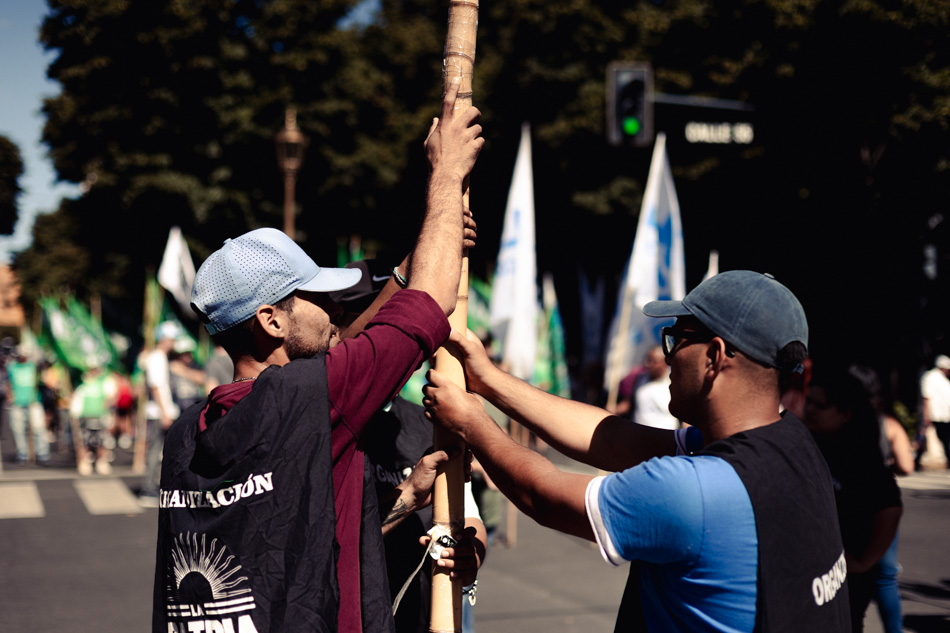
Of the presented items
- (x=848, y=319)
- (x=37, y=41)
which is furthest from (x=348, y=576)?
(x=37, y=41)

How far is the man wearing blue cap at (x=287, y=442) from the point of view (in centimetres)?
190

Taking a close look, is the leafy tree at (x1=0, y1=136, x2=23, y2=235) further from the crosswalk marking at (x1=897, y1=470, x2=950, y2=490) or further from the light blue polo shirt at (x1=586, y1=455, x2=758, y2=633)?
the crosswalk marking at (x1=897, y1=470, x2=950, y2=490)

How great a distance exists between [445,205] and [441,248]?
11cm

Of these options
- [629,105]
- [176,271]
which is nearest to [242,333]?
[629,105]

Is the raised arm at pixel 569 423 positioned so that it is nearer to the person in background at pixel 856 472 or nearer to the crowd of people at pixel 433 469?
the crowd of people at pixel 433 469

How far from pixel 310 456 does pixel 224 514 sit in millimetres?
215

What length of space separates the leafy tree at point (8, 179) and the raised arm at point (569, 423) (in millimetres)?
2940

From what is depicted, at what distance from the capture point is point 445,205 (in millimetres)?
2105

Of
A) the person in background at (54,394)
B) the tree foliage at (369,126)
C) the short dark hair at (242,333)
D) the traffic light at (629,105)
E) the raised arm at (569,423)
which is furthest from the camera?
the tree foliage at (369,126)

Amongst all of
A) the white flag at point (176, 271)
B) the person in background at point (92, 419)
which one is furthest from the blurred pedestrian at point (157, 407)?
the person in background at point (92, 419)

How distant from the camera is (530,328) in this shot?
10766mm

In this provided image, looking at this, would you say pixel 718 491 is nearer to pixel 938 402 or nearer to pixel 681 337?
pixel 681 337

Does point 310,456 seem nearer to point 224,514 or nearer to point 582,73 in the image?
point 224,514

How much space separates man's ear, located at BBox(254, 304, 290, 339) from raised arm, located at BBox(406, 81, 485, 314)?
0.30 metres
